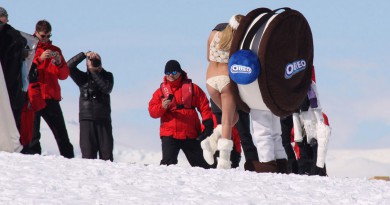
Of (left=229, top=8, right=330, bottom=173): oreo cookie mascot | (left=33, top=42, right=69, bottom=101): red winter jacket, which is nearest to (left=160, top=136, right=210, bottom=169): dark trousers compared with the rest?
(left=33, top=42, right=69, bottom=101): red winter jacket

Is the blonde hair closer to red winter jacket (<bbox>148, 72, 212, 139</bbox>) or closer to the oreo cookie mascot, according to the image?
the oreo cookie mascot

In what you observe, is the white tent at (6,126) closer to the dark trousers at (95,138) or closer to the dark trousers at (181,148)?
the dark trousers at (95,138)

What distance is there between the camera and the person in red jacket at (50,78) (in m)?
11.6

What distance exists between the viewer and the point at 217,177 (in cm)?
808

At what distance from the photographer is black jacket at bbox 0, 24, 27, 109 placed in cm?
1022

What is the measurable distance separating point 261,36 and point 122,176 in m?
2.33

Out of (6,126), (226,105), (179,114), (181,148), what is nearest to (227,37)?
(226,105)

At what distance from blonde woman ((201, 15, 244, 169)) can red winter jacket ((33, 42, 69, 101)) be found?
2.62 meters

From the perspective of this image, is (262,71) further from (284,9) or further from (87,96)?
(87,96)

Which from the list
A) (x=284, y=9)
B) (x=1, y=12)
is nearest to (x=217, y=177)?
(x=284, y=9)

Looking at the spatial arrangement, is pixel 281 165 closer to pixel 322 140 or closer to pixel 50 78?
pixel 322 140

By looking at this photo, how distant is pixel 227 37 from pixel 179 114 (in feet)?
8.04

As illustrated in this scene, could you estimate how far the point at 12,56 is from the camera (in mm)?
10242

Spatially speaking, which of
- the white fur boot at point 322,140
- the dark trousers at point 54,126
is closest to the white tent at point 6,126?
the dark trousers at point 54,126
